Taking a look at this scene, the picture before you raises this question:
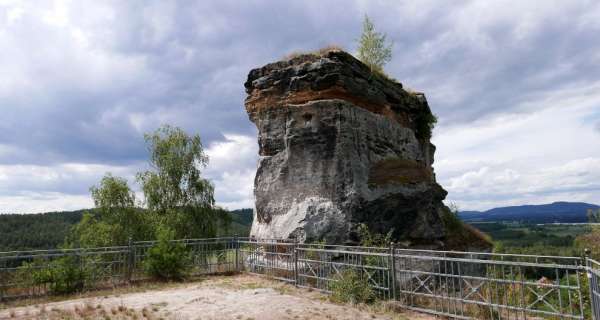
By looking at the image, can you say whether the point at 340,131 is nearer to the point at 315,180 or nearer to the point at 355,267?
the point at 315,180

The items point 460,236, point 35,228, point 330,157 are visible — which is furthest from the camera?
point 35,228

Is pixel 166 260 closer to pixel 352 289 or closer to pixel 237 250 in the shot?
pixel 237 250

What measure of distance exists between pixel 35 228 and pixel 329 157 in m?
67.2

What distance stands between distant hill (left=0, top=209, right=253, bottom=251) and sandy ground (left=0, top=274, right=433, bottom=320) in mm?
40151

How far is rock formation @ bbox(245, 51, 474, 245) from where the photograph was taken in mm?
14875

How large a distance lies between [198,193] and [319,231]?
45.7ft

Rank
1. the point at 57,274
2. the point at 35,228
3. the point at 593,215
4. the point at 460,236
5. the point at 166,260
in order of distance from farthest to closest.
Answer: the point at 35,228, the point at 460,236, the point at 593,215, the point at 166,260, the point at 57,274

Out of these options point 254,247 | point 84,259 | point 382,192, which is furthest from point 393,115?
point 84,259

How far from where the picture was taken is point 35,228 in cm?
6531

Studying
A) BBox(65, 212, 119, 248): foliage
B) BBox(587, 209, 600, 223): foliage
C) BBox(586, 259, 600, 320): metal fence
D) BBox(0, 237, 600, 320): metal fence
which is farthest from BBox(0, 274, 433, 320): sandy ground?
BBox(65, 212, 119, 248): foliage

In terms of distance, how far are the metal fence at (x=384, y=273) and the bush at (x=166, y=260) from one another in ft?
1.57

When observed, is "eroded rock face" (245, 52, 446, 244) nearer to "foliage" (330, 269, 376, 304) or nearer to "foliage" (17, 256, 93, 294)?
"foliage" (330, 269, 376, 304)

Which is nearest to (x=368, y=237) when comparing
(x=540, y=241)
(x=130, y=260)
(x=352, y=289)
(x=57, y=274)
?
(x=352, y=289)

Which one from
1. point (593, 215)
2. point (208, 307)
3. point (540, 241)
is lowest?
point (540, 241)
